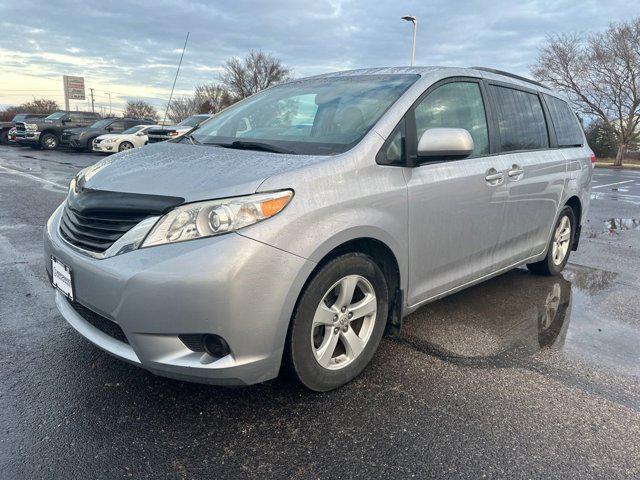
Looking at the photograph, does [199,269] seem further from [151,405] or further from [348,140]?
[348,140]

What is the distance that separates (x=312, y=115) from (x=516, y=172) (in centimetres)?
160

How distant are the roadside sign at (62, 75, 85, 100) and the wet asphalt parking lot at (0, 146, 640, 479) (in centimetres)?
5744

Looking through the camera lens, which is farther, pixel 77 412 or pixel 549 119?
pixel 549 119

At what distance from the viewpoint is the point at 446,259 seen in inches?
124

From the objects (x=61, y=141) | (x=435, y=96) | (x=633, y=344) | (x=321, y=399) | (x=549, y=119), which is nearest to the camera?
(x=321, y=399)

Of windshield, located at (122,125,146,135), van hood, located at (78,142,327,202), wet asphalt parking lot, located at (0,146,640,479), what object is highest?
van hood, located at (78,142,327,202)

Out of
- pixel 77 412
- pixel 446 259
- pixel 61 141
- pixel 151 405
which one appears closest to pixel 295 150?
pixel 446 259

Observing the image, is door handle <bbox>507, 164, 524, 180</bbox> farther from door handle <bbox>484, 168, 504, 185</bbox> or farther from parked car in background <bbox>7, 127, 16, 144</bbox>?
parked car in background <bbox>7, 127, 16, 144</bbox>

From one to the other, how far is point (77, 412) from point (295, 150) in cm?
170

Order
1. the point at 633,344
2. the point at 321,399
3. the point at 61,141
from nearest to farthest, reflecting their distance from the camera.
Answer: the point at 321,399 < the point at 633,344 < the point at 61,141

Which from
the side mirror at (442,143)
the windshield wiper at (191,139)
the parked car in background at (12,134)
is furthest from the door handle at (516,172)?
the parked car in background at (12,134)

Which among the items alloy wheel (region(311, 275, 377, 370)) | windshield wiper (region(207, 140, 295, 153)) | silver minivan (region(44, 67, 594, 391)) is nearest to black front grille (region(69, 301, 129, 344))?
silver minivan (region(44, 67, 594, 391))

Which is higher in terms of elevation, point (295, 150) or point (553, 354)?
point (295, 150)

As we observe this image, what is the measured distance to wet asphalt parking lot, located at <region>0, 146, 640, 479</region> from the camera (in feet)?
6.81
